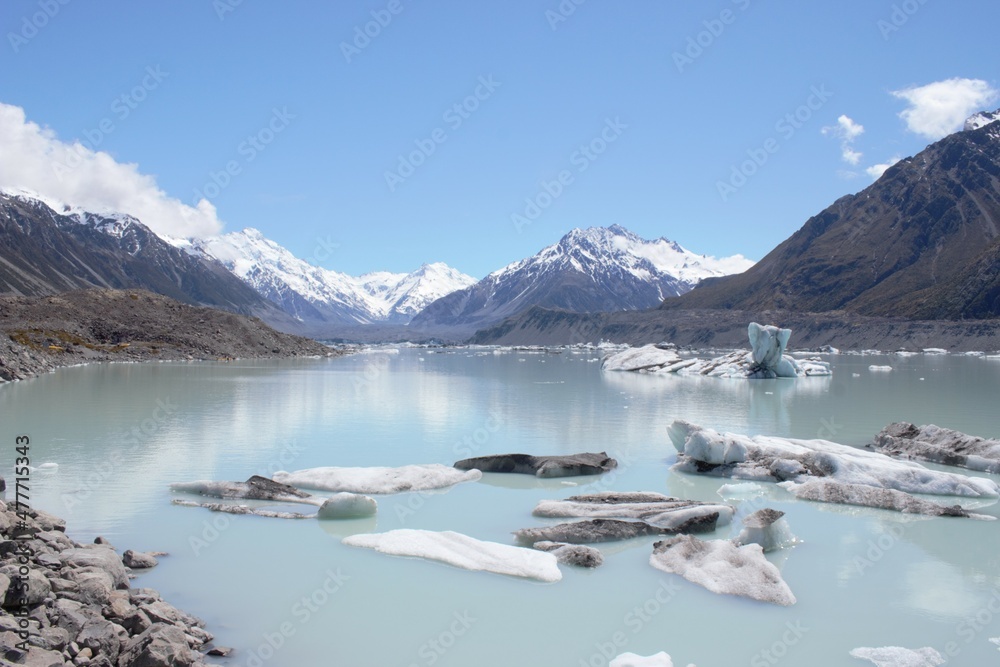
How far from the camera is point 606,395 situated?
108 ft

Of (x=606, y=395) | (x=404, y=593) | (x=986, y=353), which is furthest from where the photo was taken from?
(x=986, y=353)

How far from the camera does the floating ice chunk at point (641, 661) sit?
6176mm

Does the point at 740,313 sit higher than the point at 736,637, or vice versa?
the point at 740,313

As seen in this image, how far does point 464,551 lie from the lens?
29.5 ft

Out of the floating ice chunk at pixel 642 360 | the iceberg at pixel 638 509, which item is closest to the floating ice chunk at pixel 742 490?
the iceberg at pixel 638 509

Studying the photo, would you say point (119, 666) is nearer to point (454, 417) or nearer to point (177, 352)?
point (454, 417)

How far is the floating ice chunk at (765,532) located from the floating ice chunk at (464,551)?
2.50 meters

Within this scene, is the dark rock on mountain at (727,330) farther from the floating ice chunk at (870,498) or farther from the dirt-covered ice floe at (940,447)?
the floating ice chunk at (870,498)

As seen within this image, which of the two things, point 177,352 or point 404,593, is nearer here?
point 404,593

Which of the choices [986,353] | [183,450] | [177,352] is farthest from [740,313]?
[183,450]

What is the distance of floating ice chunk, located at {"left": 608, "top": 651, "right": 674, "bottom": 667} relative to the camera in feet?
20.3

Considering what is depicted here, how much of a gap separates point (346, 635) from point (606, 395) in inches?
1047

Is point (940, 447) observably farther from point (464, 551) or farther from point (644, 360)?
point (644, 360)

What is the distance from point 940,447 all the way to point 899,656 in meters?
10.6
